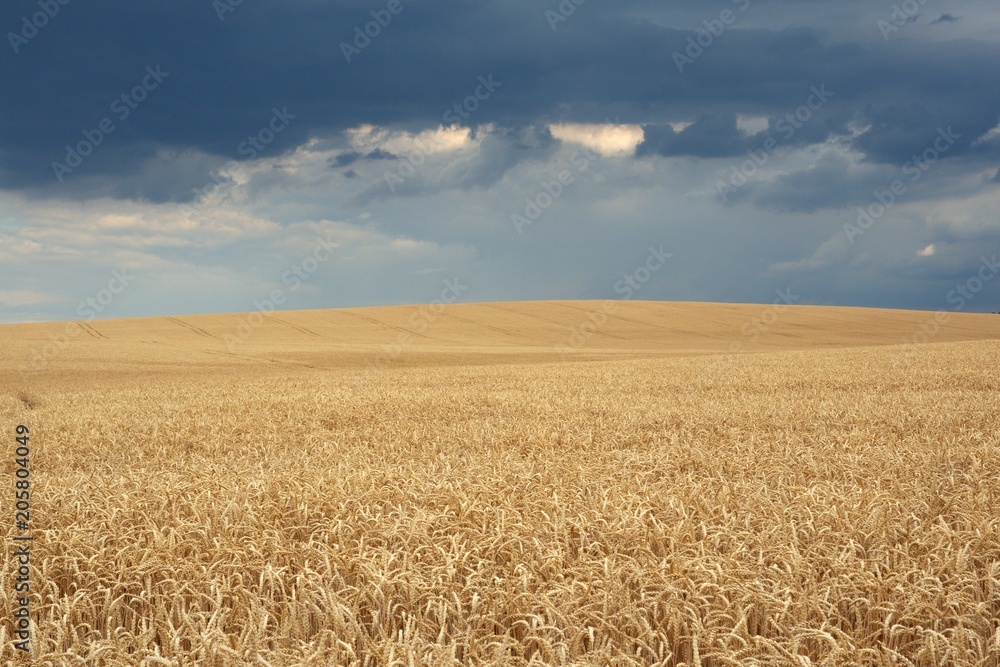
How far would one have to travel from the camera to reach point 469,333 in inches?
2682

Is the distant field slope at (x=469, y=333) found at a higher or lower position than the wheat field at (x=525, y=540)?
higher

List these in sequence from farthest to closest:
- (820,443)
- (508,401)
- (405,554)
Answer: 1. (508,401)
2. (820,443)
3. (405,554)

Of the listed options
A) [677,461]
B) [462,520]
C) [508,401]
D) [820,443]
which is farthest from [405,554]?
[508,401]

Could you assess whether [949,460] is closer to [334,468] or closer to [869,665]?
[869,665]

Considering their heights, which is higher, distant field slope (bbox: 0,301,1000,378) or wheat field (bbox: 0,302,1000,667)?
distant field slope (bbox: 0,301,1000,378)

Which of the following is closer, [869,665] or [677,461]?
[869,665]

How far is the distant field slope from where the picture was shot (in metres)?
44.2

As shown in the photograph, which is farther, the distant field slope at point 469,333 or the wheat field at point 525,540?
the distant field slope at point 469,333

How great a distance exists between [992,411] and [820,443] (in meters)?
5.60

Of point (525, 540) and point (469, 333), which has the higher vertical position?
point (469, 333)

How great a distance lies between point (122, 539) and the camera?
4902 mm

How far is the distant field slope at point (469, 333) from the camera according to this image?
145ft

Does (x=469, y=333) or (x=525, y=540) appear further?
(x=469, y=333)

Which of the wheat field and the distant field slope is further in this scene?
the distant field slope
